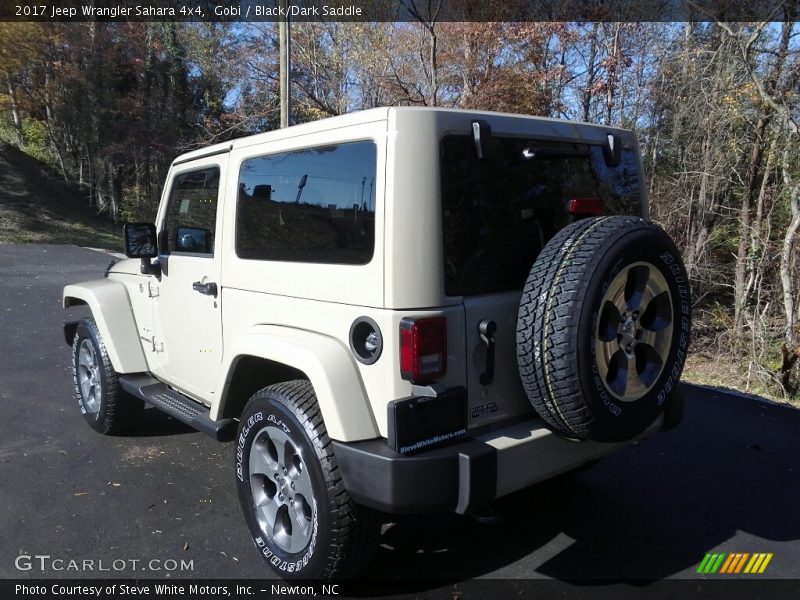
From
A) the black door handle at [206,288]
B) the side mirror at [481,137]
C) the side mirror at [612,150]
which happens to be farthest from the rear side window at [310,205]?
the side mirror at [612,150]

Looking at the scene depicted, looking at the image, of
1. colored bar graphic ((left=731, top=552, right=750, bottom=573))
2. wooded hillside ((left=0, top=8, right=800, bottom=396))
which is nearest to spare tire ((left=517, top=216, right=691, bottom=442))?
colored bar graphic ((left=731, top=552, right=750, bottom=573))

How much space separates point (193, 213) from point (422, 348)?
6.78 feet

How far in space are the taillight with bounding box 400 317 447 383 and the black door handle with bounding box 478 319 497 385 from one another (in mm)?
210

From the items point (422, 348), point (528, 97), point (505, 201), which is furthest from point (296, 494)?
point (528, 97)

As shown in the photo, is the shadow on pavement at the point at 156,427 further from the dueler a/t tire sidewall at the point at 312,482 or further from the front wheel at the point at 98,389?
the dueler a/t tire sidewall at the point at 312,482

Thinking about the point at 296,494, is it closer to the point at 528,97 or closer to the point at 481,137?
the point at 481,137

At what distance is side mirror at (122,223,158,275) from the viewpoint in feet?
12.7

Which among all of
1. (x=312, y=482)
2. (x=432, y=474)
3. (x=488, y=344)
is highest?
(x=488, y=344)

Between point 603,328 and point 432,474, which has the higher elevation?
point 603,328

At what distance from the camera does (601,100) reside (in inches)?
576

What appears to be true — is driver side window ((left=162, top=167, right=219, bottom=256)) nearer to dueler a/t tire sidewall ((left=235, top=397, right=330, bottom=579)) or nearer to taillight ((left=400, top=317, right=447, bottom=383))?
dueler a/t tire sidewall ((left=235, top=397, right=330, bottom=579))

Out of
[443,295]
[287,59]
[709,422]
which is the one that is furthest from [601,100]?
[443,295]

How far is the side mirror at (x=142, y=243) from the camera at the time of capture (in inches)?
152

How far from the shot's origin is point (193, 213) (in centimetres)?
369
